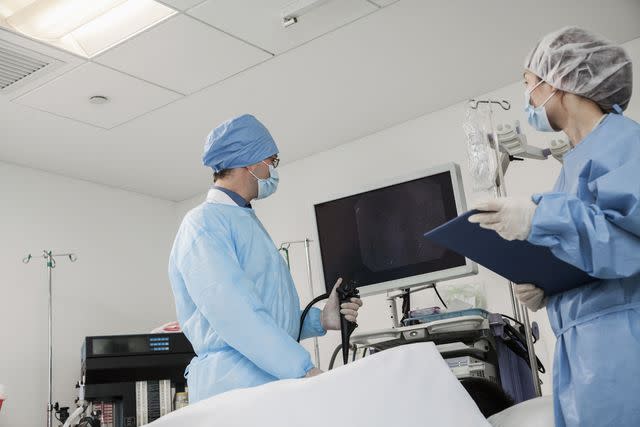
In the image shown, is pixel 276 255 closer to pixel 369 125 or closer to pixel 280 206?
pixel 369 125

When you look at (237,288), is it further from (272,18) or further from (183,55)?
(183,55)

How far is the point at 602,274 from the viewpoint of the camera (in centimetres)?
146

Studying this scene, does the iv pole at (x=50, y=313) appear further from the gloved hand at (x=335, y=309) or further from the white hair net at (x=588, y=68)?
the white hair net at (x=588, y=68)

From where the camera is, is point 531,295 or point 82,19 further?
point 82,19

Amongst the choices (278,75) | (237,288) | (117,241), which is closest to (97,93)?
(278,75)

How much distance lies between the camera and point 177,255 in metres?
2.16

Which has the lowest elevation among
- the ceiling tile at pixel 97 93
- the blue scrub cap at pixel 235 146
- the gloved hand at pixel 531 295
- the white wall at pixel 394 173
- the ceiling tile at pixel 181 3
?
the gloved hand at pixel 531 295

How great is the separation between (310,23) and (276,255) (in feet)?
4.59

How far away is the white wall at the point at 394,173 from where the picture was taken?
13.0 ft

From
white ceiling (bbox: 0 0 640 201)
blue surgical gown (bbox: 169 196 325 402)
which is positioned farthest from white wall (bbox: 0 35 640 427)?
blue surgical gown (bbox: 169 196 325 402)

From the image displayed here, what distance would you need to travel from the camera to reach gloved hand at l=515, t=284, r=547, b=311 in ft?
5.70

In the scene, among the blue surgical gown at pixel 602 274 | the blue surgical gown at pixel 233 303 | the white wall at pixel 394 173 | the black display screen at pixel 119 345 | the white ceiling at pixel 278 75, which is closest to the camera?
the blue surgical gown at pixel 602 274

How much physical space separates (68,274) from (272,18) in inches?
90.1

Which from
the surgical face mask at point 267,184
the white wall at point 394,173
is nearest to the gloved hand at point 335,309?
the surgical face mask at point 267,184
